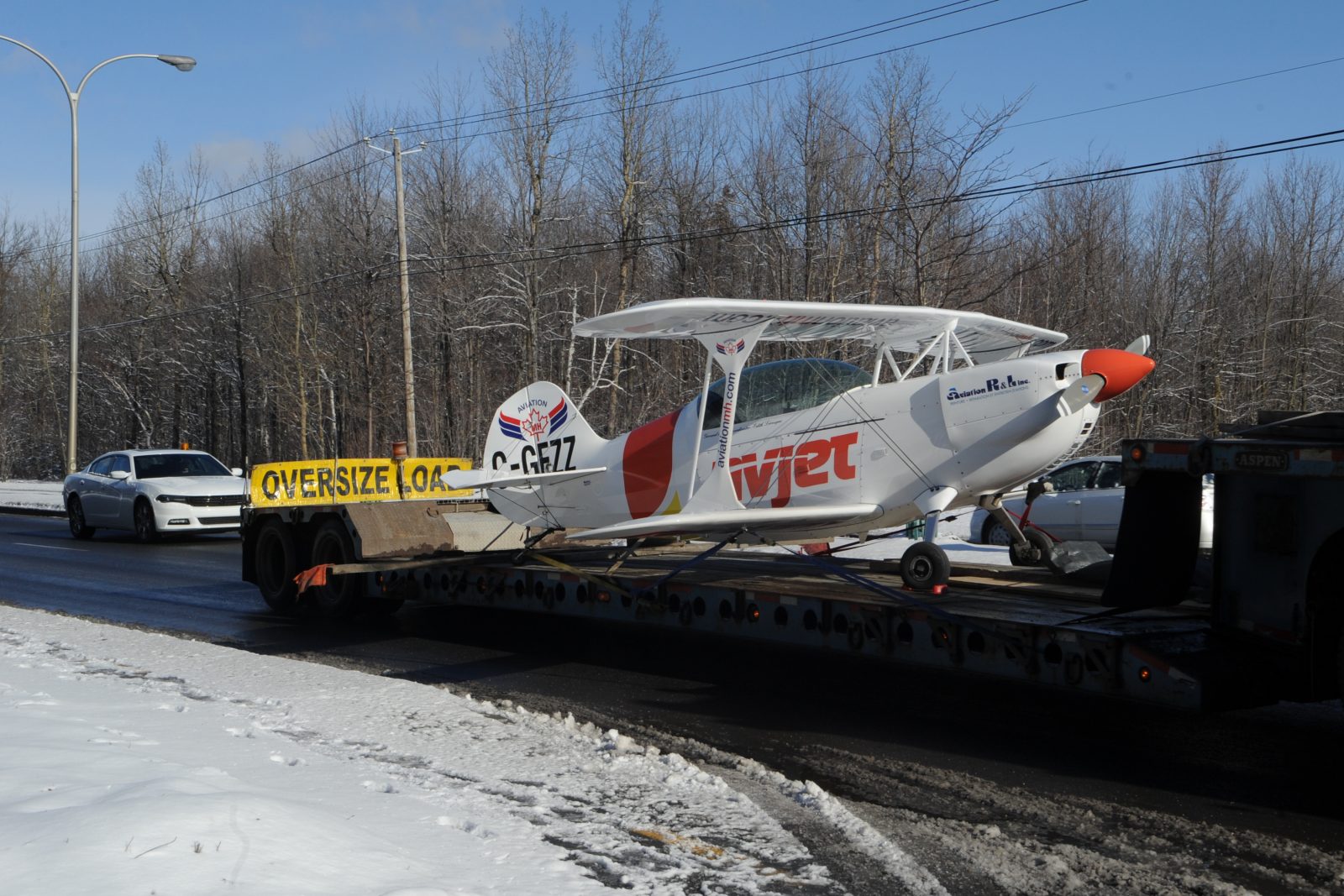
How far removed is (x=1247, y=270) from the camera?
41.0m

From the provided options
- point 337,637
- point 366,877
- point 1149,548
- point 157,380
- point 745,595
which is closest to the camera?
point 366,877

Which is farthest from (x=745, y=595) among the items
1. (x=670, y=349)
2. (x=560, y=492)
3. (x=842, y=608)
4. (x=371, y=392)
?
(x=371, y=392)

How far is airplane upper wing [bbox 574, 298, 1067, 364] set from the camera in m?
8.98

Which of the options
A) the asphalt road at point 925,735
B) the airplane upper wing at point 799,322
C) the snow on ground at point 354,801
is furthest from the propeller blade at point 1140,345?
the snow on ground at point 354,801

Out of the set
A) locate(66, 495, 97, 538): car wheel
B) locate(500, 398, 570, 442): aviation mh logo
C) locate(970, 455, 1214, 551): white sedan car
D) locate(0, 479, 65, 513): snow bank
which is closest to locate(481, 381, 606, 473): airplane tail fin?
locate(500, 398, 570, 442): aviation mh logo

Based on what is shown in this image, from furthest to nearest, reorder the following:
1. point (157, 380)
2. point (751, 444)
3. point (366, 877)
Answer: point (157, 380) → point (751, 444) → point (366, 877)

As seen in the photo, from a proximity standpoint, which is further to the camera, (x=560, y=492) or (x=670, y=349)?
(x=670, y=349)

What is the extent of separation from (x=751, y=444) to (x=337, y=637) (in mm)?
4326

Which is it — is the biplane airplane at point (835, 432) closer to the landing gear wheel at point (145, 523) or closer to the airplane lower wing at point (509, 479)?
the airplane lower wing at point (509, 479)

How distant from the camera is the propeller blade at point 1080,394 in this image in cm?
804

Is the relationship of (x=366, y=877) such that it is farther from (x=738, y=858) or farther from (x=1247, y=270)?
(x=1247, y=270)

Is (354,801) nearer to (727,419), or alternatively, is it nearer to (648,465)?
(727,419)

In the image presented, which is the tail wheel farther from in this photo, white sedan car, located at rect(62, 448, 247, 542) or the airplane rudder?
white sedan car, located at rect(62, 448, 247, 542)

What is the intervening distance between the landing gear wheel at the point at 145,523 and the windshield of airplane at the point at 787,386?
14.9m
